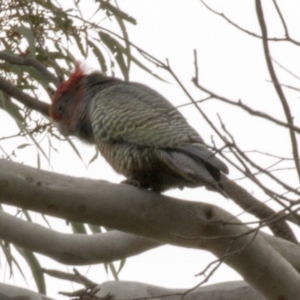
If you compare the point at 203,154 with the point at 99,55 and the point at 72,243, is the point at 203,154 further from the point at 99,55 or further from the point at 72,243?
the point at 99,55

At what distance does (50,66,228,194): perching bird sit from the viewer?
8.43 feet

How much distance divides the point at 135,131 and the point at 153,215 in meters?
0.54

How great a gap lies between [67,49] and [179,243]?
54.0 inches

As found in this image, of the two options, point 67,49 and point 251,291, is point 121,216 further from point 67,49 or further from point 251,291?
point 67,49

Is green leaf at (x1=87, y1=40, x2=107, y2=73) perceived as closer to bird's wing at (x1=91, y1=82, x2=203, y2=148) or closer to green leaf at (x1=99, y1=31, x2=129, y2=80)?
green leaf at (x1=99, y1=31, x2=129, y2=80)

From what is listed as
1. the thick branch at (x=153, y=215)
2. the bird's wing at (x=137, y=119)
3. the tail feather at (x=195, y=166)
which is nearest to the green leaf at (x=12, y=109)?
the bird's wing at (x=137, y=119)

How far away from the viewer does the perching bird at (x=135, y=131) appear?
2570mm

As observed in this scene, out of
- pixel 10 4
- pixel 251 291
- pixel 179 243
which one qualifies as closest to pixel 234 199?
pixel 251 291

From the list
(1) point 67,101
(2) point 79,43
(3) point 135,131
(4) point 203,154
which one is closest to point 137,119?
(3) point 135,131

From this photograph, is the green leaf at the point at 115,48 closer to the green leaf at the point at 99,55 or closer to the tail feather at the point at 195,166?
the green leaf at the point at 99,55

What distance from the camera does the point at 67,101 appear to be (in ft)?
11.3

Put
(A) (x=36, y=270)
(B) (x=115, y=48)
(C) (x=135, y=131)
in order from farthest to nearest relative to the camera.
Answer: (B) (x=115, y=48)
(A) (x=36, y=270)
(C) (x=135, y=131)

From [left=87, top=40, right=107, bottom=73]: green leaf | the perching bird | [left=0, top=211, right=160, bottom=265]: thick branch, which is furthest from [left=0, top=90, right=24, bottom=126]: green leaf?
[left=0, top=211, right=160, bottom=265]: thick branch

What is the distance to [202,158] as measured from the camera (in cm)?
251
